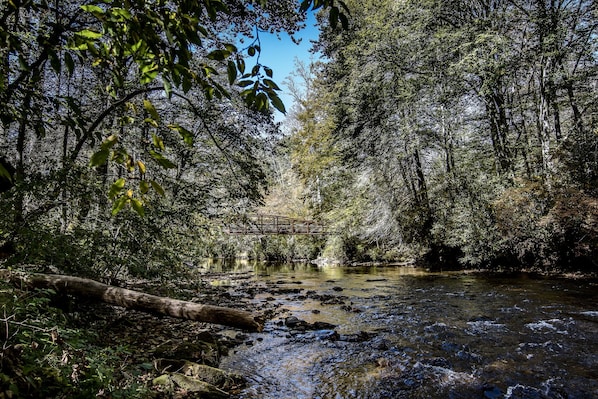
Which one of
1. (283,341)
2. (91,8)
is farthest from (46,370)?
(283,341)

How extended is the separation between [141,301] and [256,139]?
6743 millimetres

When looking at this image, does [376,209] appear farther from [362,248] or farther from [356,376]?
[356,376]

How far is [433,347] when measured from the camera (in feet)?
15.8

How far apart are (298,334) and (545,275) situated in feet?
30.8

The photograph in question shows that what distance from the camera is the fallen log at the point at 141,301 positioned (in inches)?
129

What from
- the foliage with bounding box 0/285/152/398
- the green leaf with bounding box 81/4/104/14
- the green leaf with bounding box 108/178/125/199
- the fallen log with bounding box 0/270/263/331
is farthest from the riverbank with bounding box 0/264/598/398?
the green leaf with bounding box 81/4/104/14

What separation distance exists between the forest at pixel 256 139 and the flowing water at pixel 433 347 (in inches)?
82.0

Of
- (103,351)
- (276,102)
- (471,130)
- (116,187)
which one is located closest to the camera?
(116,187)

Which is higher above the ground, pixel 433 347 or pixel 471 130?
pixel 471 130

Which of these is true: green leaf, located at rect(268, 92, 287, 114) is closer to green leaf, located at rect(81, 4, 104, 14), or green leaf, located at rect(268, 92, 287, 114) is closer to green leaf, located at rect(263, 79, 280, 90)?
green leaf, located at rect(263, 79, 280, 90)

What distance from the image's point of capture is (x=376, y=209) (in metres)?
16.6

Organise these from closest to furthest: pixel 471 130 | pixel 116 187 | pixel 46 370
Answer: pixel 116 187, pixel 46 370, pixel 471 130

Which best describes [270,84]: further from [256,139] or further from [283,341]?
[256,139]

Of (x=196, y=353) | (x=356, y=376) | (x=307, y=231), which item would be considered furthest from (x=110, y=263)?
(x=307, y=231)
